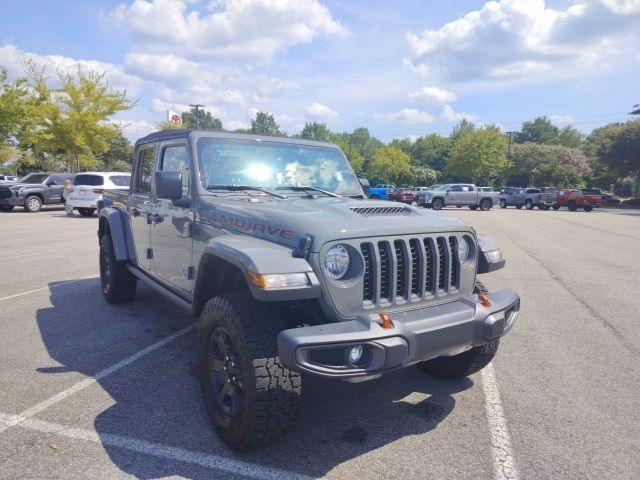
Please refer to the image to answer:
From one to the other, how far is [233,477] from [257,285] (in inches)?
41.4

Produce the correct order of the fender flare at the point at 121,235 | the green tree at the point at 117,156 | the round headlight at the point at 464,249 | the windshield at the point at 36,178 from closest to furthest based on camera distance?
the round headlight at the point at 464,249
the fender flare at the point at 121,235
the windshield at the point at 36,178
the green tree at the point at 117,156

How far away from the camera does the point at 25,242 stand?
10922 millimetres

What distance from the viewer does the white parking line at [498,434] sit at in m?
2.67

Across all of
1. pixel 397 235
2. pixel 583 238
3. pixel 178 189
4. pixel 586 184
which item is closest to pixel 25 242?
pixel 178 189

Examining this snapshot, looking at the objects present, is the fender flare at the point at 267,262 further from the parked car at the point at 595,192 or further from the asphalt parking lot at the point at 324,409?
the parked car at the point at 595,192

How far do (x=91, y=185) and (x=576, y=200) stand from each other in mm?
32907

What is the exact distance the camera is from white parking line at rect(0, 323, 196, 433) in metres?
3.10

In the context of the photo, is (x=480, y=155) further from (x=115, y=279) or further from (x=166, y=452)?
(x=166, y=452)

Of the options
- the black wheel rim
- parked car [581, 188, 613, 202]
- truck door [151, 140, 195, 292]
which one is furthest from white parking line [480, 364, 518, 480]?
parked car [581, 188, 613, 202]

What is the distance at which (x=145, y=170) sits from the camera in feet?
16.5

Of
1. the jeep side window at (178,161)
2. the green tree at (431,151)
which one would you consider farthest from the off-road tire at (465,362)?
the green tree at (431,151)

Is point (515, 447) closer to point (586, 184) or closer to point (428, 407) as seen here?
point (428, 407)

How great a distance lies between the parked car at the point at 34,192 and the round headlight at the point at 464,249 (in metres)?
20.5

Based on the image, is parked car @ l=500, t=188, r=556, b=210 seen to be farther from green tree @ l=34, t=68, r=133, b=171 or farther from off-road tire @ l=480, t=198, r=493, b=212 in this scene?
green tree @ l=34, t=68, r=133, b=171
